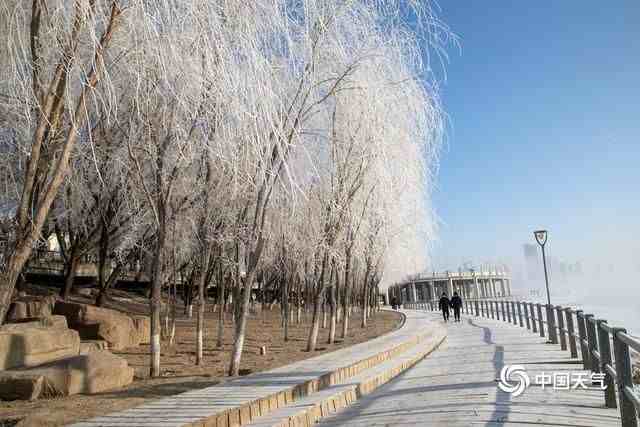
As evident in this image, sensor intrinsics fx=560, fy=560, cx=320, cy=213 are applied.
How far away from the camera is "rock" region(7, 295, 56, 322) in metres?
11.2

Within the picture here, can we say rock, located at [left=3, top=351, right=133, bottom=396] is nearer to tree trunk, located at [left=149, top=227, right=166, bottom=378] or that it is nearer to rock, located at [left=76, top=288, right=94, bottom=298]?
tree trunk, located at [left=149, top=227, right=166, bottom=378]

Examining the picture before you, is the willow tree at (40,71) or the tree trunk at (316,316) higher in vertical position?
the willow tree at (40,71)

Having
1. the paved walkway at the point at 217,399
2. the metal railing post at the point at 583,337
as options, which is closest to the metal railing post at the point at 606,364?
the metal railing post at the point at 583,337

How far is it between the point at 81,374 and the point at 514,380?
534 cm

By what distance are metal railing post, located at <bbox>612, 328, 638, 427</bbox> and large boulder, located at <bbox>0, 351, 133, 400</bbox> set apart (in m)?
5.62

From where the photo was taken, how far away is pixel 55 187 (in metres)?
4.61

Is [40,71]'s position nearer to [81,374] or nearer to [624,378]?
[81,374]

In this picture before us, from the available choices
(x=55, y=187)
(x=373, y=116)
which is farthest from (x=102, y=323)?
(x=55, y=187)

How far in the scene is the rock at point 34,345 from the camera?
7.61 meters

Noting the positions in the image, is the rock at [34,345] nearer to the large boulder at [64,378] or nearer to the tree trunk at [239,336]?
the large boulder at [64,378]

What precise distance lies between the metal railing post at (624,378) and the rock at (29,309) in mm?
10336

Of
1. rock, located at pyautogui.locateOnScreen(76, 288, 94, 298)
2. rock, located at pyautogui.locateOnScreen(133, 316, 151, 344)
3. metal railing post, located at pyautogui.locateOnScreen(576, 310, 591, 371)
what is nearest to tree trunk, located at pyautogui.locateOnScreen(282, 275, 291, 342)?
rock, located at pyautogui.locateOnScreen(133, 316, 151, 344)

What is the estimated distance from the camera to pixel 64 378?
6.51 meters

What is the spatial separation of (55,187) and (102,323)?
788 cm
